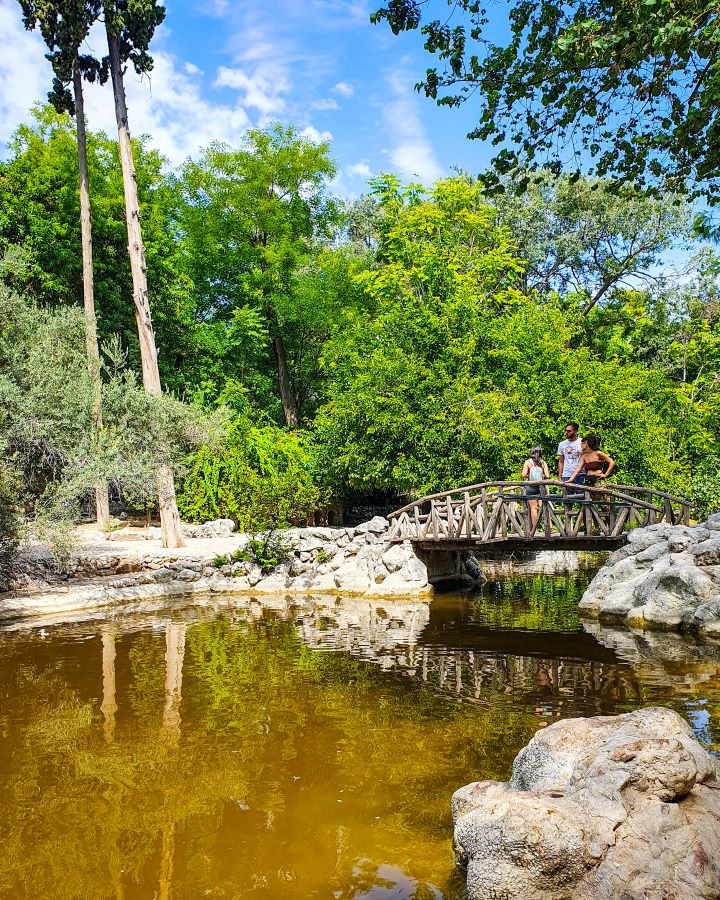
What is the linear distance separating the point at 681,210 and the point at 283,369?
17.3m

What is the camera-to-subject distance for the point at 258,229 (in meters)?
28.5

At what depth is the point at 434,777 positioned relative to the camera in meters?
6.29

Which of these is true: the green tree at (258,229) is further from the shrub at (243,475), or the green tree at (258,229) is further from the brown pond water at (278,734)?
the brown pond water at (278,734)

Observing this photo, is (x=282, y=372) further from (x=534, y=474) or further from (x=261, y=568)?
(x=534, y=474)

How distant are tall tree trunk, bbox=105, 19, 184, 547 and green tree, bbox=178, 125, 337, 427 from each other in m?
8.55

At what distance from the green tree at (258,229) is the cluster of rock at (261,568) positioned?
11.2m

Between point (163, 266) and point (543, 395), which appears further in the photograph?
point (163, 266)

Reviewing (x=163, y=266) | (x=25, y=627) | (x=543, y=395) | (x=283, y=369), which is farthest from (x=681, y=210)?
(x=25, y=627)

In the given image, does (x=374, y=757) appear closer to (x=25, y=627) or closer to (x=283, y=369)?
(x=25, y=627)

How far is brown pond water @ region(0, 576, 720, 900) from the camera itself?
5.02 m

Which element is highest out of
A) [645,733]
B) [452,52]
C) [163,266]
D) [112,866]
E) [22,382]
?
[163,266]

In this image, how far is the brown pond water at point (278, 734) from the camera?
16.5ft

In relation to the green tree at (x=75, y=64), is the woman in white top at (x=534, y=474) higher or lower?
lower

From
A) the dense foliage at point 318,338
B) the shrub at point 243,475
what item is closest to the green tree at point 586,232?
the dense foliage at point 318,338
